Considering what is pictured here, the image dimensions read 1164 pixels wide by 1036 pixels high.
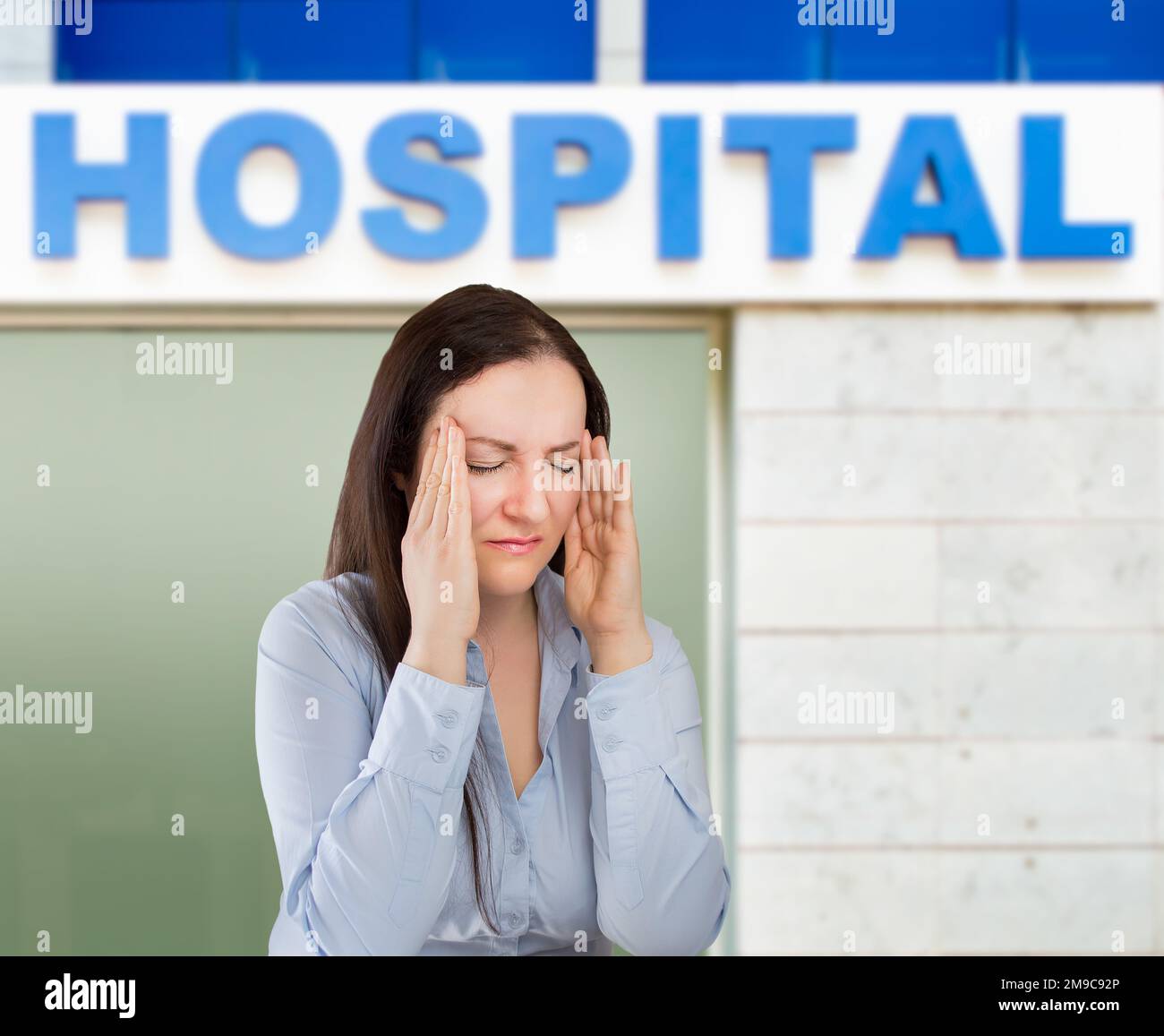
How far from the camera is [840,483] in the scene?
3.93 metres

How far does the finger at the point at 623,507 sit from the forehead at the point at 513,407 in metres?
0.12

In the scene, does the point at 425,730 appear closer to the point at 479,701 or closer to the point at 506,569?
the point at 479,701

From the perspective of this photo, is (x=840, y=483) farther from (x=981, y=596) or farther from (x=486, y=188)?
(x=486, y=188)

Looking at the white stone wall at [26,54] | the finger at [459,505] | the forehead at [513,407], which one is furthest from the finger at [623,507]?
the white stone wall at [26,54]

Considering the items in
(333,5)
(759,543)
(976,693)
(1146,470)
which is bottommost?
(976,693)

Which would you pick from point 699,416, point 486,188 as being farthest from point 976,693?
point 486,188

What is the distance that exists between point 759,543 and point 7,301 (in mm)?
3013

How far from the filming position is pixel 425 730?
47.5 inches

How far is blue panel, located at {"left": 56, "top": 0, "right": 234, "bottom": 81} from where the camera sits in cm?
399

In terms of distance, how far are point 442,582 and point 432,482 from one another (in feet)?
0.47

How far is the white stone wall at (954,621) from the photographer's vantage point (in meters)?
3.87

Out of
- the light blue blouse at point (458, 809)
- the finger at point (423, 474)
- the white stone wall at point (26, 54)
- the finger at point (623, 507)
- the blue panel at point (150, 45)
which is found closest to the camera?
the light blue blouse at point (458, 809)

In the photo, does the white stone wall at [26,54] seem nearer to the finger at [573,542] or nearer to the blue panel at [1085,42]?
the finger at [573,542]
